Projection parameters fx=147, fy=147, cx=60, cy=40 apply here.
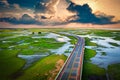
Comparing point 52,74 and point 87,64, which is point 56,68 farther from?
point 87,64

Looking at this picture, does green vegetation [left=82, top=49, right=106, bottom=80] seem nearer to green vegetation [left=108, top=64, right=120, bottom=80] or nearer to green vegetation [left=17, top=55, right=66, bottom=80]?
green vegetation [left=108, top=64, right=120, bottom=80]

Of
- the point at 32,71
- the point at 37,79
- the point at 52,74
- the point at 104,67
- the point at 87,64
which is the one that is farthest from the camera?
→ the point at 87,64

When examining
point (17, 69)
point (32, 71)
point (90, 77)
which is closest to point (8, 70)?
point (17, 69)

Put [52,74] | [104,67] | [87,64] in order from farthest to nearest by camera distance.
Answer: [87,64]
[104,67]
[52,74]

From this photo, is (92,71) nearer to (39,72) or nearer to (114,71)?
(114,71)

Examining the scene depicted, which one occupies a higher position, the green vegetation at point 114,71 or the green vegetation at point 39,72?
the green vegetation at point 114,71

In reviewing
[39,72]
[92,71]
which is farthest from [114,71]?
[39,72]

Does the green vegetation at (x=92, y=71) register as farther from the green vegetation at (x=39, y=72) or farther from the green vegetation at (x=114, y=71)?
the green vegetation at (x=39, y=72)

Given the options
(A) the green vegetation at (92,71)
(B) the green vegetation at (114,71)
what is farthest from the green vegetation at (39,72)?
(B) the green vegetation at (114,71)

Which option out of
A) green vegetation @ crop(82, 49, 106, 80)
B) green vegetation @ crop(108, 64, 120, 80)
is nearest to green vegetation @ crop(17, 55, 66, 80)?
green vegetation @ crop(82, 49, 106, 80)
